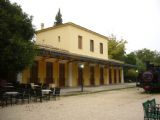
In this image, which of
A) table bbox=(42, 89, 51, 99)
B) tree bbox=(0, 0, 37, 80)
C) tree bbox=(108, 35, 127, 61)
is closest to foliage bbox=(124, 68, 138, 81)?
tree bbox=(108, 35, 127, 61)

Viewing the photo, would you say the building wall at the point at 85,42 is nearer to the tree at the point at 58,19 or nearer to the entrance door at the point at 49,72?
the entrance door at the point at 49,72

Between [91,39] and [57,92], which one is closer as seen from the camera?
[57,92]

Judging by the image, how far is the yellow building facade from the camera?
2244 centimetres

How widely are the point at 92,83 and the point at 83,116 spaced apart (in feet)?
69.9

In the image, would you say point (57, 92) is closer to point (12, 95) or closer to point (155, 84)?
point (12, 95)

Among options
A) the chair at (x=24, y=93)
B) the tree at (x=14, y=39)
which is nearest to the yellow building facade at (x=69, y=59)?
the tree at (x=14, y=39)

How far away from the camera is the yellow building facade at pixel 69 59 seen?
73.6 feet

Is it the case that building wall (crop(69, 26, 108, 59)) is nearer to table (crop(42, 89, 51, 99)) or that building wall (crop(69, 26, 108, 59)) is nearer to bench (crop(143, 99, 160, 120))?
table (crop(42, 89, 51, 99))

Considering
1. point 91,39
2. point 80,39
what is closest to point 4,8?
point 80,39

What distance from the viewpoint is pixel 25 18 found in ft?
50.9

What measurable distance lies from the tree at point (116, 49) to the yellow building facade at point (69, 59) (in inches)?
591

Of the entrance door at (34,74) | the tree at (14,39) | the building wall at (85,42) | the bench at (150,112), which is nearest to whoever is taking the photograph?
the bench at (150,112)

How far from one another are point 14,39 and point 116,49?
38.9 m

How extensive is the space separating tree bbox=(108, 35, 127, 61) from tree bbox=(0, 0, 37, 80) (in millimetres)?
36473
